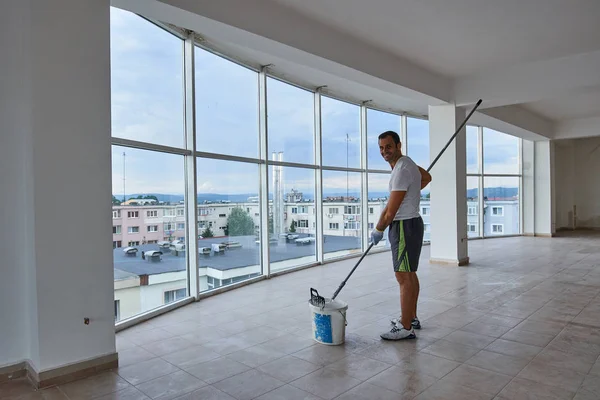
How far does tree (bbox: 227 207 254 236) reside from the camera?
5055 mm

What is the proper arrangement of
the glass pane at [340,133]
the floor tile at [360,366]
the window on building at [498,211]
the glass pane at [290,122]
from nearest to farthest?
the floor tile at [360,366] < the glass pane at [290,122] < the glass pane at [340,133] < the window on building at [498,211]

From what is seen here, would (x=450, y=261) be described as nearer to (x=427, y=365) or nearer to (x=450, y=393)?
(x=427, y=365)

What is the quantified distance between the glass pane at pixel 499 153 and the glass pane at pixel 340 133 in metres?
4.43

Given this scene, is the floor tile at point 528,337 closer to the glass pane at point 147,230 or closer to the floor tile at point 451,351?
the floor tile at point 451,351

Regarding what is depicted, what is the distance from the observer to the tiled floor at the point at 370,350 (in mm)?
2303

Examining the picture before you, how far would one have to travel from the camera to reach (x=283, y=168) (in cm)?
603

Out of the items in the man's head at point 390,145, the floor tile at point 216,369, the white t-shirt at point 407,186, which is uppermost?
the man's head at point 390,145

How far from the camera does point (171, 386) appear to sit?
2381 millimetres

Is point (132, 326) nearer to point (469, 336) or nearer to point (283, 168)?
point (469, 336)

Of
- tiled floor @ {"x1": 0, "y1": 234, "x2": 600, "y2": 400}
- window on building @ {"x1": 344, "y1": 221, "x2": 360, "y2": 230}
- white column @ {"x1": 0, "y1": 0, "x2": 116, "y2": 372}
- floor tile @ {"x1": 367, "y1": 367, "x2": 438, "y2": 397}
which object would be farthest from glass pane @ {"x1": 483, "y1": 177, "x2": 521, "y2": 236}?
white column @ {"x1": 0, "y1": 0, "x2": 116, "y2": 372}

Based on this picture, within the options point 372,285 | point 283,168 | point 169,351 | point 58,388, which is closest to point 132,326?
point 169,351

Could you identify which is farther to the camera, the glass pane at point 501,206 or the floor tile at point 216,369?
the glass pane at point 501,206

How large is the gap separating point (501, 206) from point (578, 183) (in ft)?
12.6

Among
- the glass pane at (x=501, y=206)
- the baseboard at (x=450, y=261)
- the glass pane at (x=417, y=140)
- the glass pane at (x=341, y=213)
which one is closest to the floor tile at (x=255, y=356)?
the glass pane at (x=341, y=213)
